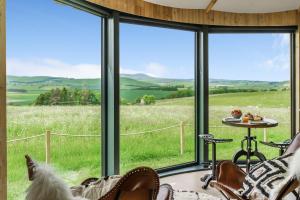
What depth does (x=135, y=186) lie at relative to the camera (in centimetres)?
153

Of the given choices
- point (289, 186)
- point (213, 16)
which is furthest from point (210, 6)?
point (289, 186)

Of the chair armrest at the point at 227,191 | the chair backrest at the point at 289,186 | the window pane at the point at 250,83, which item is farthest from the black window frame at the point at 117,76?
the chair backrest at the point at 289,186

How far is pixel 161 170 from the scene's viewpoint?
4477 mm

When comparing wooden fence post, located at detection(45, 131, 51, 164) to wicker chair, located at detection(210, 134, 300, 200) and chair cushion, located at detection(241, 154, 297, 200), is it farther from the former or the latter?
chair cushion, located at detection(241, 154, 297, 200)

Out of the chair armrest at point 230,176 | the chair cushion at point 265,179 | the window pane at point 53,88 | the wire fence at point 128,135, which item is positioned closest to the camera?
the chair cushion at point 265,179

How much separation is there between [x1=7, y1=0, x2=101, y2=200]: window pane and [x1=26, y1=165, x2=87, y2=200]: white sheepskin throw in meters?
1.38

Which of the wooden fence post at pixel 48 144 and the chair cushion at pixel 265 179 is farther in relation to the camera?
the wooden fence post at pixel 48 144

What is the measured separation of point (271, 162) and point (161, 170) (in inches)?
89.5

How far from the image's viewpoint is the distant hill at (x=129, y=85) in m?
2.87

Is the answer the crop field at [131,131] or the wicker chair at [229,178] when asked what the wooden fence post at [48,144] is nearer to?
the crop field at [131,131]

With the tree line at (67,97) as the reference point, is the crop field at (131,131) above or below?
below

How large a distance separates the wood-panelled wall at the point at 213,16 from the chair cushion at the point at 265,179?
102 inches

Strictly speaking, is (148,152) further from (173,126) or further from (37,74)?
→ (37,74)

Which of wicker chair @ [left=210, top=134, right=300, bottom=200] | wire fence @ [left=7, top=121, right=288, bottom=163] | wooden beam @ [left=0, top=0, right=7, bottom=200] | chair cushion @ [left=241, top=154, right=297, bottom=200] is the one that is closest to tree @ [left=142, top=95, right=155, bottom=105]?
wire fence @ [left=7, top=121, right=288, bottom=163]
